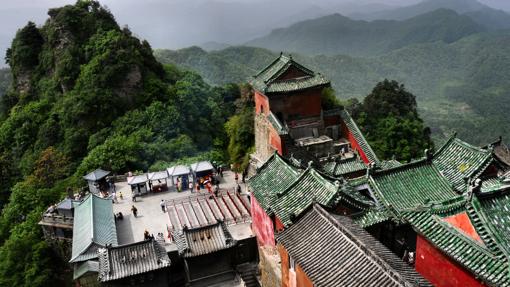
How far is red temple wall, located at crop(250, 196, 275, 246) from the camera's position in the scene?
65.5 feet

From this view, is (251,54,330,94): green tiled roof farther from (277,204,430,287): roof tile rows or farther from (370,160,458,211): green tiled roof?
(277,204,430,287): roof tile rows

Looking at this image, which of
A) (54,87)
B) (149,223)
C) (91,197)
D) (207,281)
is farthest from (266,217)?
(54,87)

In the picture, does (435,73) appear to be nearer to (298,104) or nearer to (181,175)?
(298,104)

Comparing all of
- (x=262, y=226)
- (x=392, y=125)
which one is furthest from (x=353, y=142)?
(x=262, y=226)

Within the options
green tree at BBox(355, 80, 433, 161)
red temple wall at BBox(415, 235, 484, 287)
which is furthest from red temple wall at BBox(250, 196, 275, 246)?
green tree at BBox(355, 80, 433, 161)

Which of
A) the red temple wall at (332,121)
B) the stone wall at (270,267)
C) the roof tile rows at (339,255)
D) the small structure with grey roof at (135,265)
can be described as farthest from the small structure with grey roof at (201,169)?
the roof tile rows at (339,255)

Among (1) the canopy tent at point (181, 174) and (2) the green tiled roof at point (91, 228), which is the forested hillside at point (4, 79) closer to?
(1) the canopy tent at point (181, 174)

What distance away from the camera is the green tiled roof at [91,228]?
22348 millimetres

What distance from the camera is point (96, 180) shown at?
32.3 metres

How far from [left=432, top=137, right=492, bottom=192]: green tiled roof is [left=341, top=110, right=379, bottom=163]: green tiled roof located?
11538 millimetres

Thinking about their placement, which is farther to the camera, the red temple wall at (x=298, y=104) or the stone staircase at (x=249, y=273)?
the red temple wall at (x=298, y=104)

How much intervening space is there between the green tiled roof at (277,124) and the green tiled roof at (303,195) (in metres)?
11.2

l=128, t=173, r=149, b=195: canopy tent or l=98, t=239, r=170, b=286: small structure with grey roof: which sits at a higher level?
l=128, t=173, r=149, b=195: canopy tent

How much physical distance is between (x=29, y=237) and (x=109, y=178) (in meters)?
7.28
